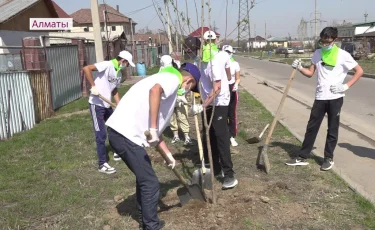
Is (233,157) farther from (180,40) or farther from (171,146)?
(180,40)

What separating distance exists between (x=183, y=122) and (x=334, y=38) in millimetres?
2869

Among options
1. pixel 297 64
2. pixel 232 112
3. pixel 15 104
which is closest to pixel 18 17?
pixel 15 104

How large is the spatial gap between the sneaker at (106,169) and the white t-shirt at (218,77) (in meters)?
1.71

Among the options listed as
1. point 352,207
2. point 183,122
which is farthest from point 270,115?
point 352,207

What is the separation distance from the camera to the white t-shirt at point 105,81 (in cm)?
513

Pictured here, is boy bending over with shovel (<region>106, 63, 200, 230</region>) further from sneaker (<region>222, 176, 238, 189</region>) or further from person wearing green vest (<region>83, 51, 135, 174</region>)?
person wearing green vest (<region>83, 51, 135, 174</region>)

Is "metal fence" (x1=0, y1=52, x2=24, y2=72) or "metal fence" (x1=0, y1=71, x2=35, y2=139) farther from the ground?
"metal fence" (x1=0, y1=52, x2=24, y2=72)

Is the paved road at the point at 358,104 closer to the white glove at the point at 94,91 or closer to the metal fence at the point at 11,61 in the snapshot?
the white glove at the point at 94,91

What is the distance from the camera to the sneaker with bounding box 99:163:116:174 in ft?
17.0

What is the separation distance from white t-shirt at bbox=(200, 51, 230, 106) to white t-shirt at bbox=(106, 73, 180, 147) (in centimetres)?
124

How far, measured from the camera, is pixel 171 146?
21.4ft

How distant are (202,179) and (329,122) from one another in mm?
1967

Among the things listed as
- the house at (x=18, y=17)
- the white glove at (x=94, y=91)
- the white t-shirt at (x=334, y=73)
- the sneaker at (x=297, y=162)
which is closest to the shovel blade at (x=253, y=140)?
the sneaker at (x=297, y=162)

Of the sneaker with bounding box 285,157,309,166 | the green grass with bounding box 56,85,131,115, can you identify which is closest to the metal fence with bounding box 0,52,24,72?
the green grass with bounding box 56,85,131,115
